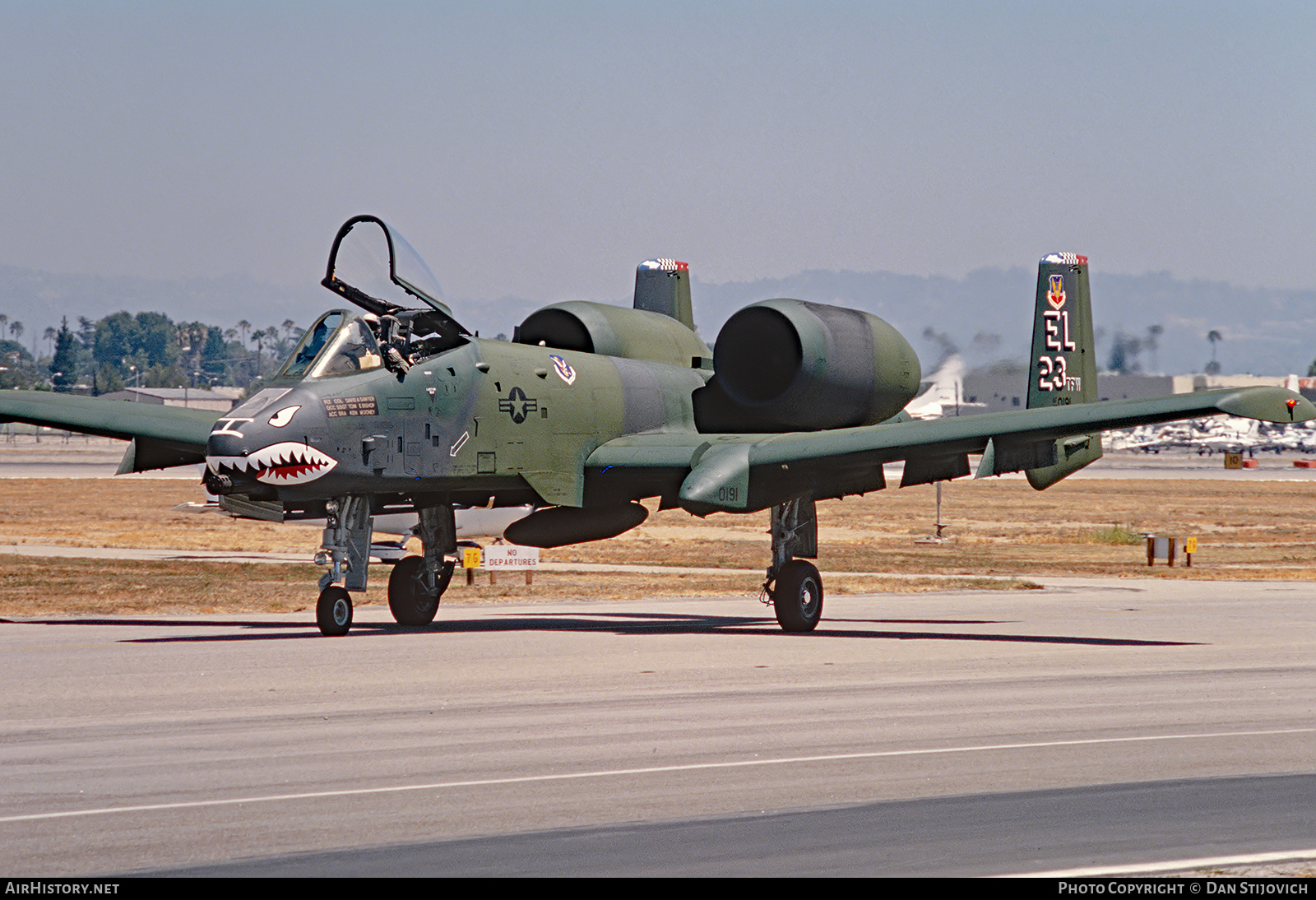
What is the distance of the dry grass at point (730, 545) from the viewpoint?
2919 centimetres

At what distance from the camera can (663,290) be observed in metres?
27.9

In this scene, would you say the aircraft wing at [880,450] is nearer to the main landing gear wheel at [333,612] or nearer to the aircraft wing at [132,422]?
the main landing gear wheel at [333,612]

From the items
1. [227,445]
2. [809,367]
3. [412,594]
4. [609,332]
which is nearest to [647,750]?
[227,445]

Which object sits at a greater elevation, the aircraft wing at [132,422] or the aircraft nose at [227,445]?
the aircraft wing at [132,422]

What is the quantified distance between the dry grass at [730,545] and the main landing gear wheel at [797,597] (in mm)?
6986

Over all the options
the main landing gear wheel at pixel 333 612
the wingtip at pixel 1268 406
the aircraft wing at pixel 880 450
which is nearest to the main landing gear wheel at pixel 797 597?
the aircraft wing at pixel 880 450

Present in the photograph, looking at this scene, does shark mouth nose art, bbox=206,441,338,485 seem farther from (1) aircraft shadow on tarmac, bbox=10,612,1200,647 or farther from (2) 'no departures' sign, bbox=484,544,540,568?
(2) 'no departures' sign, bbox=484,544,540,568

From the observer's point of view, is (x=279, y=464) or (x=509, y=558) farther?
(x=509, y=558)

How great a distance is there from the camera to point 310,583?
30797 millimetres

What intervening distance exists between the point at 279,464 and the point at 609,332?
7550mm

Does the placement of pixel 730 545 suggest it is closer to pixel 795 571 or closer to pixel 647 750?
pixel 795 571

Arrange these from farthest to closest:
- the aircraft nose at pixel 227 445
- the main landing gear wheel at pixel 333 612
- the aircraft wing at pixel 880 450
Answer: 1. the main landing gear wheel at pixel 333 612
2. the aircraft wing at pixel 880 450
3. the aircraft nose at pixel 227 445
